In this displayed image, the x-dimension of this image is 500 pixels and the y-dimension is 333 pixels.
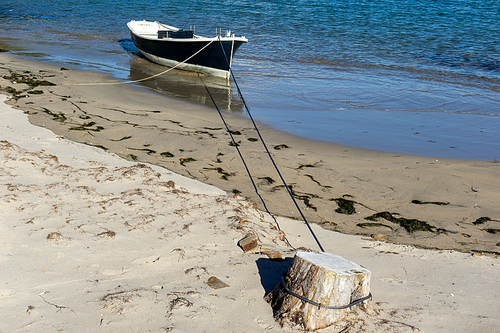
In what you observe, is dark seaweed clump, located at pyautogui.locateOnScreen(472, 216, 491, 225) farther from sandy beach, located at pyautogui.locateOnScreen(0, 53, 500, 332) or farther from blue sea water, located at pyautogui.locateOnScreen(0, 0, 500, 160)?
blue sea water, located at pyautogui.locateOnScreen(0, 0, 500, 160)

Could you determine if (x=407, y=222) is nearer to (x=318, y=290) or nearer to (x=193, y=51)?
(x=318, y=290)

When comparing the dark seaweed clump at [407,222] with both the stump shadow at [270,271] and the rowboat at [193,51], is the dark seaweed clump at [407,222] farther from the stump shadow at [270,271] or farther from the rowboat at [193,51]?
the rowboat at [193,51]

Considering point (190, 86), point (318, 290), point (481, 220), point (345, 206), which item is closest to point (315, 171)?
point (345, 206)

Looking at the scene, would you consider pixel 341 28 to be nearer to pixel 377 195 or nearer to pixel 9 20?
pixel 377 195

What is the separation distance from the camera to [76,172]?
440 centimetres

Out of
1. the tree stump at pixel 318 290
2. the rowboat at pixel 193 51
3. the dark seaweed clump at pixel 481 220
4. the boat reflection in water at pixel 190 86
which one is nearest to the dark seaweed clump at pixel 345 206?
the dark seaweed clump at pixel 481 220

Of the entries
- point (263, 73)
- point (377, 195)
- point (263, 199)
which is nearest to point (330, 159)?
point (377, 195)

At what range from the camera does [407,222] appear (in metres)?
4.24

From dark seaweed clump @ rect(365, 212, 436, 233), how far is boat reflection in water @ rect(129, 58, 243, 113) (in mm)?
4528

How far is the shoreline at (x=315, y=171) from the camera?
13.8ft

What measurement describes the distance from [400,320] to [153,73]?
11.0 meters

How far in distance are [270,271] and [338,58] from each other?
1318 cm

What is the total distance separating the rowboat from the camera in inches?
435

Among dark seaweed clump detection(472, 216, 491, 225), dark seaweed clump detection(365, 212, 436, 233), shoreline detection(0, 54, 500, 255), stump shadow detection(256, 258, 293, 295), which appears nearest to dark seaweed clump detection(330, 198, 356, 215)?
shoreline detection(0, 54, 500, 255)
